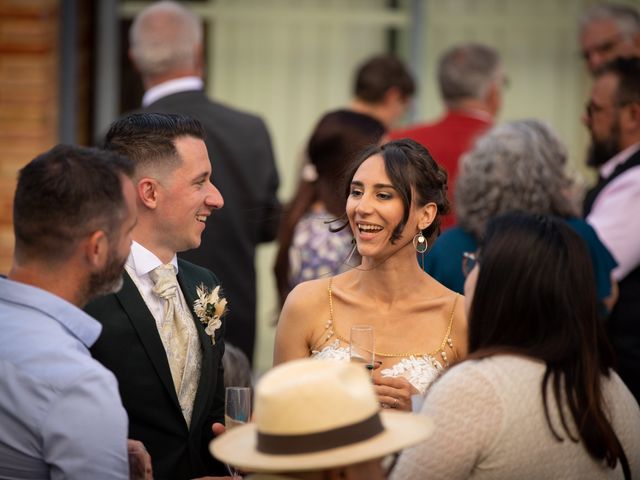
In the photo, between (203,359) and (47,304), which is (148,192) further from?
(47,304)

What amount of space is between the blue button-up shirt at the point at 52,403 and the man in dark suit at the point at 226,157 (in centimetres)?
263

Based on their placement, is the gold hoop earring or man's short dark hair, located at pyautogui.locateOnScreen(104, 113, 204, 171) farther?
the gold hoop earring

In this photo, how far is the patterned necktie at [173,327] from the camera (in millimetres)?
3799

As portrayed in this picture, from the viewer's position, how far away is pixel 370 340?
3801 millimetres

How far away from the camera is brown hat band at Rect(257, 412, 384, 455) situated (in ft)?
8.79

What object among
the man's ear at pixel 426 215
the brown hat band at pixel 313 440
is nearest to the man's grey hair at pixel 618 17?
the man's ear at pixel 426 215

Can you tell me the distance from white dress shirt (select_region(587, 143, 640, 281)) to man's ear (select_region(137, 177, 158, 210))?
2.47 meters

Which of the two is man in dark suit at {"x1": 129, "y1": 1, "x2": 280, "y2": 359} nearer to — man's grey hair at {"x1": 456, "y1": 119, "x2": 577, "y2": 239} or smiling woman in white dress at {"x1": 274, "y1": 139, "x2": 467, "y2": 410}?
man's grey hair at {"x1": 456, "y1": 119, "x2": 577, "y2": 239}

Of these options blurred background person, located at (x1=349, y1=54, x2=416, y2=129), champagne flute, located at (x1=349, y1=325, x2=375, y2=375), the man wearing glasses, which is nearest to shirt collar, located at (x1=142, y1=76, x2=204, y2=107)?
blurred background person, located at (x1=349, y1=54, x2=416, y2=129)

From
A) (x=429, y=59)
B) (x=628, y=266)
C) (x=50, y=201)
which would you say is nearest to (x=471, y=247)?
(x=628, y=266)

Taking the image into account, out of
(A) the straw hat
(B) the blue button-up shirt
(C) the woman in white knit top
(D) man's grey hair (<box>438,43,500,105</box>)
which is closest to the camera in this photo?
(A) the straw hat

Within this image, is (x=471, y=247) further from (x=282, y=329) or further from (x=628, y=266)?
(x=282, y=329)

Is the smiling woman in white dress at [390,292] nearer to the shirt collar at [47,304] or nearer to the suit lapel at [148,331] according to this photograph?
the suit lapel at [148,331]

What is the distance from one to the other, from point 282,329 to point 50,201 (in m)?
1.30
